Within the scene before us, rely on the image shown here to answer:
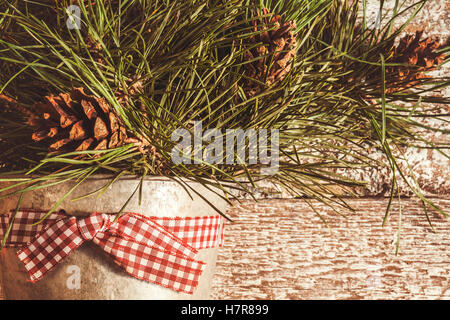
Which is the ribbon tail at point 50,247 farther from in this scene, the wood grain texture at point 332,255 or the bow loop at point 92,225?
the wood grain texture at point 332,255

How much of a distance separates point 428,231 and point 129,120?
0.36 m

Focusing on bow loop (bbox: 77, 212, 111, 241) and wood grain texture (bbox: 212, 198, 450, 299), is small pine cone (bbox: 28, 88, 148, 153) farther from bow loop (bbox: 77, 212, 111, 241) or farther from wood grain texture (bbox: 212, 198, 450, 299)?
wood grain texture (bbox: 212, 198, 450, 299)

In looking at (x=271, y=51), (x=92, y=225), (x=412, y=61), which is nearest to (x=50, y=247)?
(x=92, y=225)

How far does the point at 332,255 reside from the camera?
0.41 m

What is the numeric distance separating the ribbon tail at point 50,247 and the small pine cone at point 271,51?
0.18 meters

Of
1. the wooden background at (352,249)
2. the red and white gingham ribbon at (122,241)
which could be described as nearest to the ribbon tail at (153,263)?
the red and white gingham ribbon at (122,241)

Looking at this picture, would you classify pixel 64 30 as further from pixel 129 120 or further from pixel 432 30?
pixel 432 30

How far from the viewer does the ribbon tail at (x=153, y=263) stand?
26cm

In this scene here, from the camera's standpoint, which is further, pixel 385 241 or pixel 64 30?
pixel 385 241

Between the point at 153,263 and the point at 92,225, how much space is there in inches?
2.2

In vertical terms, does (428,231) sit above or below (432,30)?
below

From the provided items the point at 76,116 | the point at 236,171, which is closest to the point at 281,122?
the point at 236,171

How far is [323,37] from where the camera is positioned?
36 centimetres
